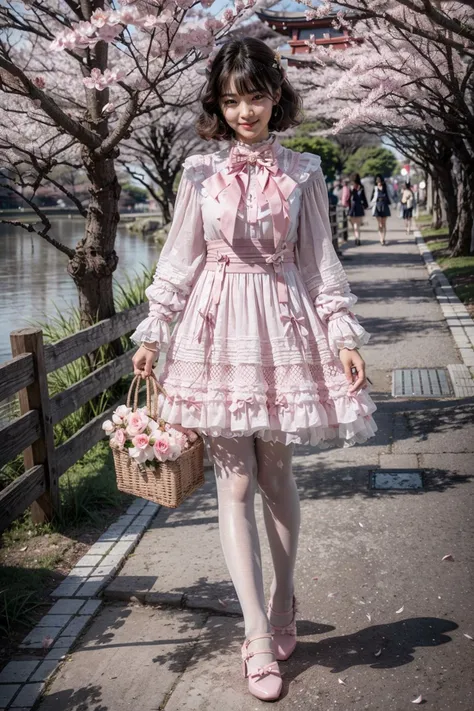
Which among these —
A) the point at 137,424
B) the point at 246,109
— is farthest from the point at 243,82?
the point at 137,424

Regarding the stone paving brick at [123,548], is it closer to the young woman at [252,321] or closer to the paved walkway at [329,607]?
the paved walkway at [329,607]

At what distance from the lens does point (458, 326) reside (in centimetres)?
991

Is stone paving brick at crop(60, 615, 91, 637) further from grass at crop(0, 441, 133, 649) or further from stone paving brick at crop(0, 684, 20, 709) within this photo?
stone paving brick at crop(0, 684, 20, 709)

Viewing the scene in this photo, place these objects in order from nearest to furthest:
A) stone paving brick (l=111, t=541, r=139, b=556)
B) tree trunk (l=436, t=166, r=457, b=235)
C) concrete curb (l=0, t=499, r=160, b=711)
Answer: concrete curb (l=0, t=499, r=160, b=711) < stone paving brick (l=111, t=541, r=139, b=556) < tree trunk (l=436, t=166, r=457, b=235)

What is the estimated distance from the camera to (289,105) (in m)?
2.93

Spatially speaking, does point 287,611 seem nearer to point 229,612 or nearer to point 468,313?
point 229,612

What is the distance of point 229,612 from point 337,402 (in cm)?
115

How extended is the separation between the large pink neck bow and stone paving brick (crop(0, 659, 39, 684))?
67.3 inches

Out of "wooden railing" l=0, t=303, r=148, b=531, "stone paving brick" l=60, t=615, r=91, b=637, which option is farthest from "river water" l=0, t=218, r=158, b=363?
"stone paving brick" l=60, t=615, r=91, b=637

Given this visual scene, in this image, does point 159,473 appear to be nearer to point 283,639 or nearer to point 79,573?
point 283,639

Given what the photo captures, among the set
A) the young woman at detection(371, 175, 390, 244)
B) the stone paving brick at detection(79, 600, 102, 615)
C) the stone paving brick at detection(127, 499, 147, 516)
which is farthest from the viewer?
the young woman at detection(371, 175, 390, 244)

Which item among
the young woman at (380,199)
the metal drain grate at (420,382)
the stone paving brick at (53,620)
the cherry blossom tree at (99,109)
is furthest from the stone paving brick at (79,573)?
the young woman at (380,199)

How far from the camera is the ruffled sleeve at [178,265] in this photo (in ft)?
9.29

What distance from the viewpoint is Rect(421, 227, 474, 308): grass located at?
1231 centimetres
